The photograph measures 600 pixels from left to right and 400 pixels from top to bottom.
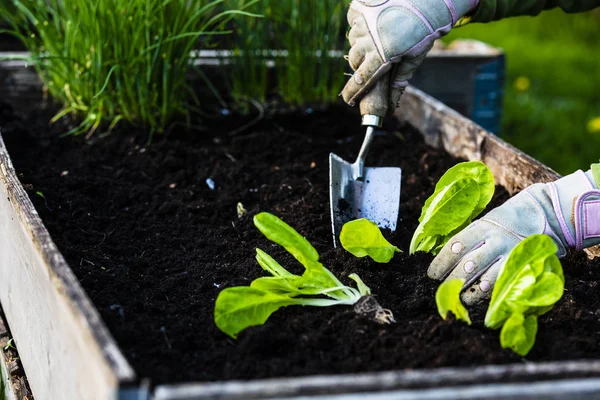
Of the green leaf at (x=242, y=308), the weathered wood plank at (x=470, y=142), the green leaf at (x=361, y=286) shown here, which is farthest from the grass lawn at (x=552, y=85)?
the green leaf at (x=242, y=308)

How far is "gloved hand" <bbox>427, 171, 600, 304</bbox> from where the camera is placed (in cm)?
129

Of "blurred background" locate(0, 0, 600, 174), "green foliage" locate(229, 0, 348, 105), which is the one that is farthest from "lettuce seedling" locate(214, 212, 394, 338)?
"green foliage" locate(229, 0, 348, 105)

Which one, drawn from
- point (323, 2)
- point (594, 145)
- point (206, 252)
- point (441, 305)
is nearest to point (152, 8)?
point (323, 2)

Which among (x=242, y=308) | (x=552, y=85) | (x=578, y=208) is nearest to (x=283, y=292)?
(x=242, y=308)

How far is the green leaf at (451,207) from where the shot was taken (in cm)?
137

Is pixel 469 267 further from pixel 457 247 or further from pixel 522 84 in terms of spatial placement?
pixel 522 84

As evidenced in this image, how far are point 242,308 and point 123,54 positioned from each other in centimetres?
122

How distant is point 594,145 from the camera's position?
11.1 ft

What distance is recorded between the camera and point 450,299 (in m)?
1.10

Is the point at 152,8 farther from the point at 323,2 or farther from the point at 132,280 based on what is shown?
the point at 132,280

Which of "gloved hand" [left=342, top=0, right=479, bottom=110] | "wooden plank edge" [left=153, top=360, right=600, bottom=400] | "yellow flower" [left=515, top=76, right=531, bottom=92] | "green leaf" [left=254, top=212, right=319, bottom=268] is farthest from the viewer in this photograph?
"yellow flower" [left=515, top=76, right=531, bottom=92]

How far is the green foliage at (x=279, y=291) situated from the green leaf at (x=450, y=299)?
0.16 metres

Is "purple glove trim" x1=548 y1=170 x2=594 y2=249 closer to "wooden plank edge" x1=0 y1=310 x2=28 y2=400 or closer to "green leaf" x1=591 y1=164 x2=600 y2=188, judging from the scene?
"green leaf" x1=591 y1=164 x2=600 y2=188

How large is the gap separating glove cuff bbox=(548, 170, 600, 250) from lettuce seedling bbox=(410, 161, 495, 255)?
12 cm
